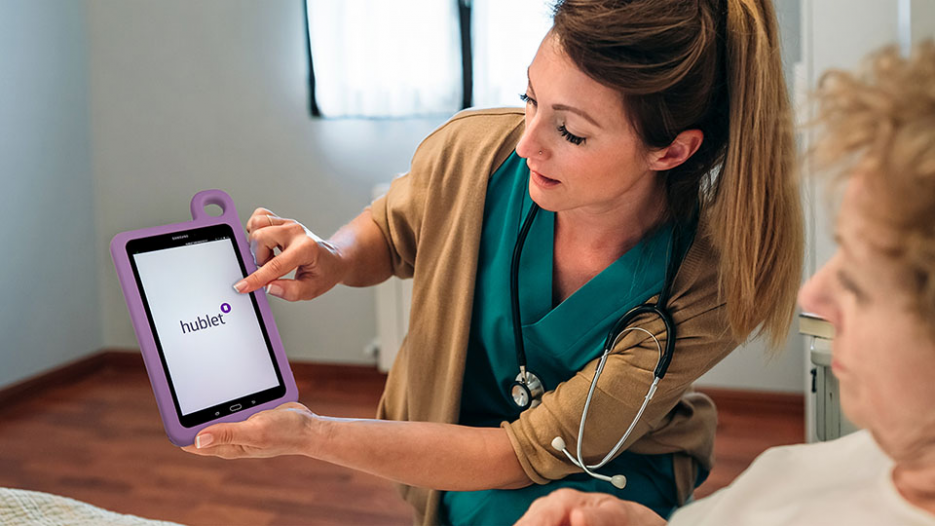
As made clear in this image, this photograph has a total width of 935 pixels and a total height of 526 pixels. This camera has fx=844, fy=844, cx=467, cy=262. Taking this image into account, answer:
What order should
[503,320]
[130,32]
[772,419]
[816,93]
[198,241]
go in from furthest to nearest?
1. [130,32]
2. [772,419]
3. [503,320]
4. [198,241]
5. [816,93]

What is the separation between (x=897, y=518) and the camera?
0.62 metres

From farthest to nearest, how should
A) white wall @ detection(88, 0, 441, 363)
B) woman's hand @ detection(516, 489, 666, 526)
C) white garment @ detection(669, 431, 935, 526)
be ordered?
1. white wall @ detection(88, 0, 441, 363)
2. woman's hand @ detection(516, 489, 666, 526)
3. white garment @ detection(669, 431, 935, 526)

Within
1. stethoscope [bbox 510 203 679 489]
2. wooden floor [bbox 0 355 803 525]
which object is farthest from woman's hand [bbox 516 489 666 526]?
wooden floor [bbox 0 355 803 525]

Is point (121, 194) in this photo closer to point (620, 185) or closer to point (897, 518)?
point (620, 185)

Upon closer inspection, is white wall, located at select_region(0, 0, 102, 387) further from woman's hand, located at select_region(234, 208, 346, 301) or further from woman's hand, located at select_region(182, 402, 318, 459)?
woman's hand, located at select_region(182, 402, 318, 459)

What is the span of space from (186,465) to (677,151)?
1911 millimetres

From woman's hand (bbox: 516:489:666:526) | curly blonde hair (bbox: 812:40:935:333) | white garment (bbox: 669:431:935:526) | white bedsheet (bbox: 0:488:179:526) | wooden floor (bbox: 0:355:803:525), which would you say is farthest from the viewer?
wooden floor (bbox: 0:355:803:525)

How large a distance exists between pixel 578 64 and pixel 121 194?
107 inches

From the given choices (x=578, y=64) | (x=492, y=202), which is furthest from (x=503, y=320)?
(x=578, y=64)

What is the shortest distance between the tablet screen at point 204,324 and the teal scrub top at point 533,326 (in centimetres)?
33

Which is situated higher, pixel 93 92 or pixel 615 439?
pixel 93 92

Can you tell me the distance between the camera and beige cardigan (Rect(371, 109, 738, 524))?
113 centimetres

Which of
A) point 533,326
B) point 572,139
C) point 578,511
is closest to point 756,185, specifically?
point 572,139

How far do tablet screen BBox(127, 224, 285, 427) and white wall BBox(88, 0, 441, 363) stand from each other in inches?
75.5
